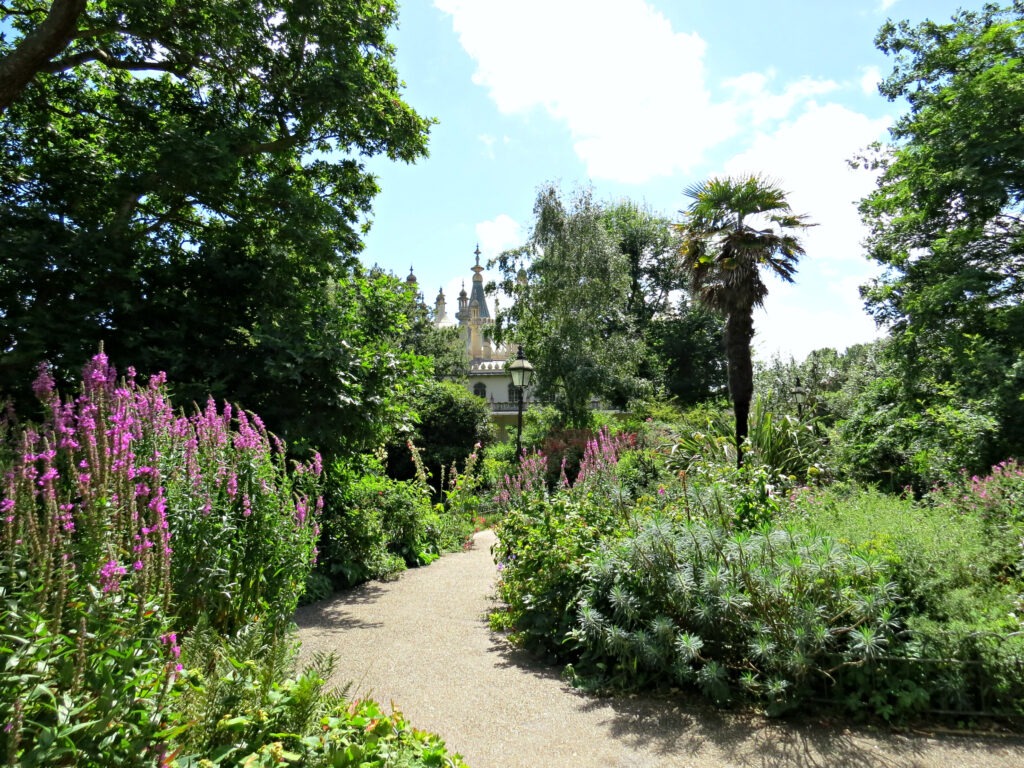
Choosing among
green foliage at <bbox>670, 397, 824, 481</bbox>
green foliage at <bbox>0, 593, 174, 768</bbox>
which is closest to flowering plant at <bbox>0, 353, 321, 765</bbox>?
green foliage at <bbox>0, 593, 174, 768</bbox>

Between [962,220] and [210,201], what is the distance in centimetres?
1440

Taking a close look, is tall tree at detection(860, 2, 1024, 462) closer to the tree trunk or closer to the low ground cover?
the tree trunk

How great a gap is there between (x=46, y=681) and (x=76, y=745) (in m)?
0.23

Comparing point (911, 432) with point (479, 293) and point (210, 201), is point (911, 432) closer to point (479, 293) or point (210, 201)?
point (210, 201)

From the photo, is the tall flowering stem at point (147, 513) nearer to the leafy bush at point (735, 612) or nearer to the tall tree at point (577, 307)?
the leafy bush at point (735, 612)

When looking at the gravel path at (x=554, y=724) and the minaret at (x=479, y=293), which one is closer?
the gravel path at (x=554, y=724)

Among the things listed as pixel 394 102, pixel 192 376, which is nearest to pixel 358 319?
pixel 192 376

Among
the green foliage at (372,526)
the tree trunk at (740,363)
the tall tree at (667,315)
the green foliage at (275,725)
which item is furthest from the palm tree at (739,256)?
the tall tree at (667,315)

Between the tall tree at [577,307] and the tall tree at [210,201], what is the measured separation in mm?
13229

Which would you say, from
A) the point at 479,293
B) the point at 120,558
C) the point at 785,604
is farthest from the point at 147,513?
the point at 479,293

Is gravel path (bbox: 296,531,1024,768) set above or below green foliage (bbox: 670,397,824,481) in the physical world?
below

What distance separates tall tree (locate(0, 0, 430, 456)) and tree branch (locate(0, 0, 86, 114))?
33 millimetres

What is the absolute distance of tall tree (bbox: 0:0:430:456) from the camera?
664cm

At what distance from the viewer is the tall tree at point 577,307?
2186 cm
